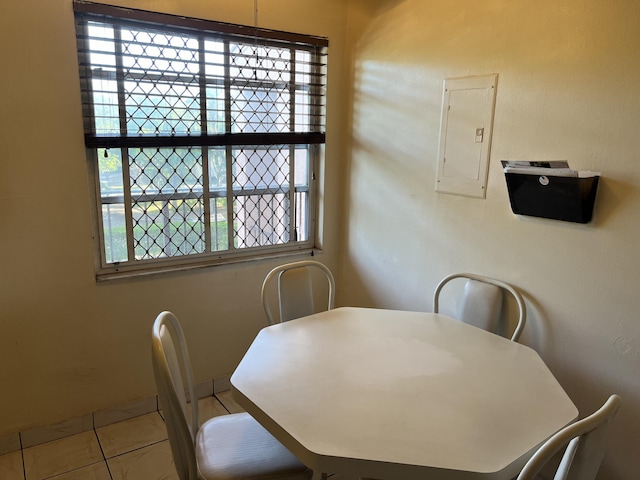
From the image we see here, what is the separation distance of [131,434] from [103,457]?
0.19m

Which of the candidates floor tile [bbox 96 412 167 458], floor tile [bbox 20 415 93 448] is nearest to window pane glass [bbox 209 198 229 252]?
floor tile [bbox 96 412 167 458]

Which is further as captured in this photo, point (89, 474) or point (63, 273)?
point (63, 273)

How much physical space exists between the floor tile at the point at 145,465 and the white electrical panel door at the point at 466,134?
5.92ft

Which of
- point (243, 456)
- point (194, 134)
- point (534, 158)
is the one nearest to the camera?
point (243, 456)

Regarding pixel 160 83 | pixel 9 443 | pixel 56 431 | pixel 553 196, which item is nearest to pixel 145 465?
pixel 56 431

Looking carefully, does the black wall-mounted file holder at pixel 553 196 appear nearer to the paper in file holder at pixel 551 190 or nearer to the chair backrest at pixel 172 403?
the paper in file holder at pixel 551 190

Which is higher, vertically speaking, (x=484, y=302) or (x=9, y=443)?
(x=484, y=302)

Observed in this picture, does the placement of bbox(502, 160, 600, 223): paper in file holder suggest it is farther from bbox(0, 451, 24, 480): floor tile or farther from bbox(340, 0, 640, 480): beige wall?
bbox(0, 451, 24, 480): floor tile

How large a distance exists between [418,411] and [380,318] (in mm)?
687

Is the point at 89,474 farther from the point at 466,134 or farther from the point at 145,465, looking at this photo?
the point at 466,134

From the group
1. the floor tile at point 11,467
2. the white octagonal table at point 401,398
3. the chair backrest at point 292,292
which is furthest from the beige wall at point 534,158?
the floor tile at point 11,467

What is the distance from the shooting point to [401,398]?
1433 mm

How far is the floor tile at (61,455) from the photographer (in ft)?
6.86

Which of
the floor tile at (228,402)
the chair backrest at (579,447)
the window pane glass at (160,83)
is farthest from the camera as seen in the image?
the floor tile at (228,402)
